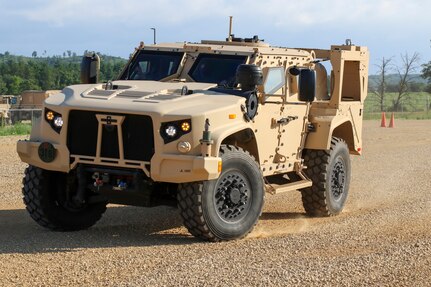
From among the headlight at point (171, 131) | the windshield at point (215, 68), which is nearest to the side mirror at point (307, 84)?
the windshield at point (215, 68)

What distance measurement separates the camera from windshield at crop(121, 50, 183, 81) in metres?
11.6

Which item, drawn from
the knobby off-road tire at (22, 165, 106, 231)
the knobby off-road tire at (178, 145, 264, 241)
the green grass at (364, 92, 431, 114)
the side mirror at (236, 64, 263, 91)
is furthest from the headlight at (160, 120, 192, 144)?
the green grass at (364, 92, 431, 114)

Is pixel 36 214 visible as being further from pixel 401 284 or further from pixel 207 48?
pixel 401 284

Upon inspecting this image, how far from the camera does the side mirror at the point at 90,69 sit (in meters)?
11.8

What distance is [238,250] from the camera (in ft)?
30.9

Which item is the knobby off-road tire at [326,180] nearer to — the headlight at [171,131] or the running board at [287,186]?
the running board at [287,186]

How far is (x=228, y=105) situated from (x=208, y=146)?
63cm

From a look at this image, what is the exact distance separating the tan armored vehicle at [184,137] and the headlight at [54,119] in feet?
0.03

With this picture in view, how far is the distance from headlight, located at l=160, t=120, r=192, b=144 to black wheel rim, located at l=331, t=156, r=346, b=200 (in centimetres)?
377

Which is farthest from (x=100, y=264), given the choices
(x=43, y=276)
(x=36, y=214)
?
(x=36, y=214)

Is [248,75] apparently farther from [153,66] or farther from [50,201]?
[50,201]

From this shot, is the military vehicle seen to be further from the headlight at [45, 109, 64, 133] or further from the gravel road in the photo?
the headlight at [45, 109, 64, 133]

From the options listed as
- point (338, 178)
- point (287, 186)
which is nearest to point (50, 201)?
point (287, 186)

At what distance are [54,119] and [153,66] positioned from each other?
2.00 m
